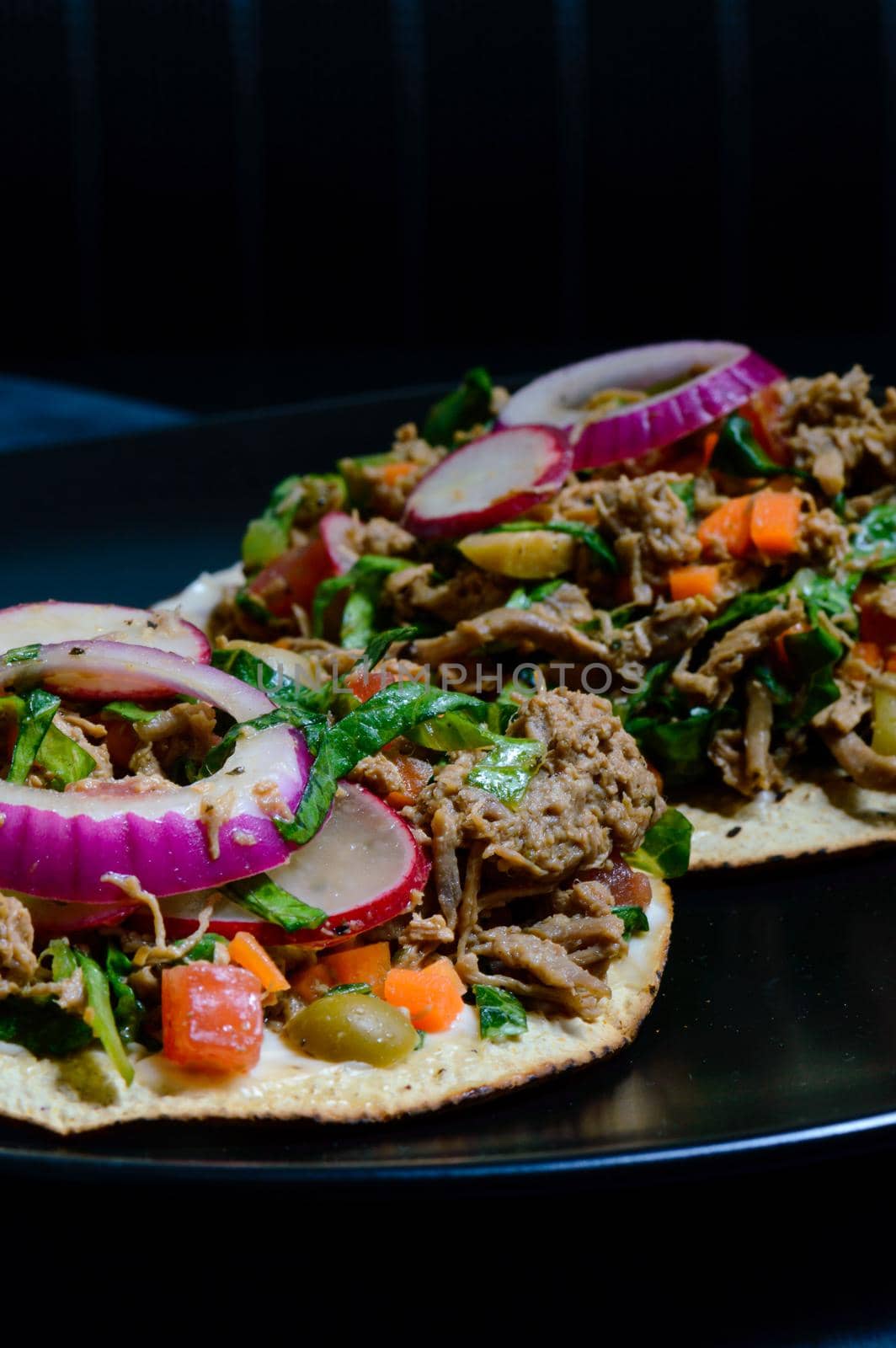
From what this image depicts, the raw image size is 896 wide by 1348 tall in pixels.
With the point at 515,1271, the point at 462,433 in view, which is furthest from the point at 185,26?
the point at 515,1271

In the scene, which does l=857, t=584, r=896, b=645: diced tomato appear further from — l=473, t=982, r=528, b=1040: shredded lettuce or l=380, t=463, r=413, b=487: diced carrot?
l=473, t=982, r=528, b=1040: shredded lettuce

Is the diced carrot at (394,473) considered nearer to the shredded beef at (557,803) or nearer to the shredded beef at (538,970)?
the shredded beef at (557,803)

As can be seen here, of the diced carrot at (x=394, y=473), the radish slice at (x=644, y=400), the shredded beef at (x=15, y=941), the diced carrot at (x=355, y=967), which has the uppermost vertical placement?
the radish slice at (x=644, y=400)

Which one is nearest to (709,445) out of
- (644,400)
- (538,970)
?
(644,400)

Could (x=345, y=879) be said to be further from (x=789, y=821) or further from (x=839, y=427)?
(x=839, y=427)

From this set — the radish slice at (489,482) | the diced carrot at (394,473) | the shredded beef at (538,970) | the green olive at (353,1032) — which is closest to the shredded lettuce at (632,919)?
the shredded beef at (538,970)

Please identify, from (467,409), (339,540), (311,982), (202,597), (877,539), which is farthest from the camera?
(467,409)
